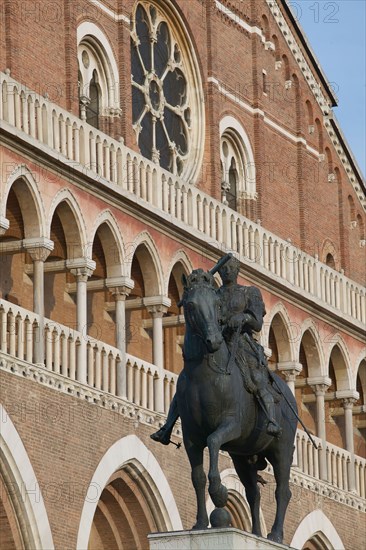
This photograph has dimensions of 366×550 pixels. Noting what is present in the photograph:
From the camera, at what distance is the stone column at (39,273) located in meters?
24.1

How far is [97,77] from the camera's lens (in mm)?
28797

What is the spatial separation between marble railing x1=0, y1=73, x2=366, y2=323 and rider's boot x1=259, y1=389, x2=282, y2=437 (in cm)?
896

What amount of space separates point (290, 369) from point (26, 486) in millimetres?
8780

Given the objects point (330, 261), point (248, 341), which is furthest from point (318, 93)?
point (248, 341)

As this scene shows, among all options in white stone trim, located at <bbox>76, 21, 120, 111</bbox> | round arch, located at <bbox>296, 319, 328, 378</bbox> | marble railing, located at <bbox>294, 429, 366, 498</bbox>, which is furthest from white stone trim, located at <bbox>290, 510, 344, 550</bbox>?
white stone trim, located at <bbox>76, 21, 120, 111</bbox>

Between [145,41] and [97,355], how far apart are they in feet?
22.6

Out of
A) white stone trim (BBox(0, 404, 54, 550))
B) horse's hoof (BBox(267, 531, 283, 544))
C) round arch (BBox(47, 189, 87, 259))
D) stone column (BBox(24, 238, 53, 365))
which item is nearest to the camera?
horse's hoof (BBox(267, 531, 283, 544))

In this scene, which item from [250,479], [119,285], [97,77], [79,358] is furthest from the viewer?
[97,77]

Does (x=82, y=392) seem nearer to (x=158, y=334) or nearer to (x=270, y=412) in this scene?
(x=158, y=334)

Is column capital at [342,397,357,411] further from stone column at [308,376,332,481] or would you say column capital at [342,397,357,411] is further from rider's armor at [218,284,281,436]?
rider's armor at [218,284,281,436]

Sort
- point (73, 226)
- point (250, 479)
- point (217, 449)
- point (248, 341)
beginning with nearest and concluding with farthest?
point (217, 449)
point (248, 341)
point (250, 479)
point (73, 226)

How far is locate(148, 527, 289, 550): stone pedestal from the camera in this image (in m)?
14.7

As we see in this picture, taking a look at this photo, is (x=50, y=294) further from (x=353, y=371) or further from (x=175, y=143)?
(x=353, y=371)

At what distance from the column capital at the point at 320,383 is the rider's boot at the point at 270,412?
657 inches
